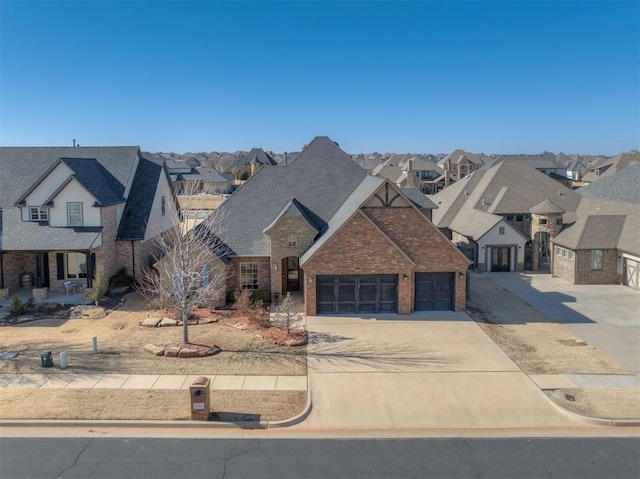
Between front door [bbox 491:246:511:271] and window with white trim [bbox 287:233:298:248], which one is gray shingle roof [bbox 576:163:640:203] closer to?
front door [bbox 491:246:511:271]

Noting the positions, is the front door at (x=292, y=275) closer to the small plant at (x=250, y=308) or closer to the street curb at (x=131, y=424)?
the small plant at (x=250, y=308)

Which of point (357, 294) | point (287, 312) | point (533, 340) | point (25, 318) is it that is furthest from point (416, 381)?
point (25, 318)

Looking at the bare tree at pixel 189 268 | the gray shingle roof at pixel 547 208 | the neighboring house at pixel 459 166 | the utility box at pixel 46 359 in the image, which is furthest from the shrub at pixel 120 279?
the neighboring house at pixel 459 166

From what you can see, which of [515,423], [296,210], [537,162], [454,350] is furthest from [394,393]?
[537,162]

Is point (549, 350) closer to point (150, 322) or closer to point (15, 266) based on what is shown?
point (150, 322)

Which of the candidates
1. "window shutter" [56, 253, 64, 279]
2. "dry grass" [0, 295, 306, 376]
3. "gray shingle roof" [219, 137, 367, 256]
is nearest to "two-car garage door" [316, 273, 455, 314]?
"gray shingle roof" [219, 137, 367, 256]
